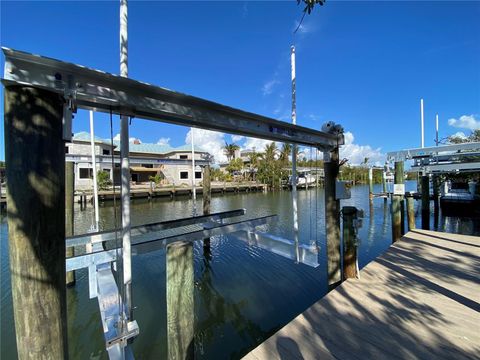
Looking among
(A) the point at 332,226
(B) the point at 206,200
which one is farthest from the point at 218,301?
(B) the point at 206,200

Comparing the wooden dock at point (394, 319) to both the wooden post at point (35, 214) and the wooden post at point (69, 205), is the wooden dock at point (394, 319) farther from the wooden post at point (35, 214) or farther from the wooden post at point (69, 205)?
the wooden post at point (69, 205)

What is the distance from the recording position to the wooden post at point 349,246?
4488 millimetres

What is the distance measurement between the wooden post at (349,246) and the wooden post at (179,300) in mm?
3065

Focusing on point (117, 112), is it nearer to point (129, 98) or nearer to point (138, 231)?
point (129, 98)

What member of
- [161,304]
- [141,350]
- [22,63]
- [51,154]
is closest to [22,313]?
[51,154]

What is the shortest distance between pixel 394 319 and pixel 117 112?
13.4ft

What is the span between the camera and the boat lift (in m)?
1.66

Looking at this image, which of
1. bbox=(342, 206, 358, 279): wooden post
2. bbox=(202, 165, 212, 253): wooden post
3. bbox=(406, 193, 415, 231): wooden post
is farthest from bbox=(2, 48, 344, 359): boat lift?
bbox=(406, 193, 415, 231): wooden post

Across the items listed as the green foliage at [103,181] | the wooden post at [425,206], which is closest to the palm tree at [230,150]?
the green foliage at [103,181]

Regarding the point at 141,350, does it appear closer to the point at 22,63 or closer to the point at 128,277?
the point at 128,277

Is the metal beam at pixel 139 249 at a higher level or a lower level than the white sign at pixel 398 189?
lower

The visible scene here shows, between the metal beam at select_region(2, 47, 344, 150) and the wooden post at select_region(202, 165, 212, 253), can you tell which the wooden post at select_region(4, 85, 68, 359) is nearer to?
the metal beam at select_region(2, 47, 344, 150)

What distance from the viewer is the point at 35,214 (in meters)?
1.56

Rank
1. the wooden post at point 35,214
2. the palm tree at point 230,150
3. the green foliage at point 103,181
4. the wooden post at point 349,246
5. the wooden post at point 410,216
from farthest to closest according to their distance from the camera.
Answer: the palm tree at point 230,150 < the green foliage at point 103,181 < the wooden post at point 410,216 < the wooden post at point 349,246 < the wooden post at point 35,214
